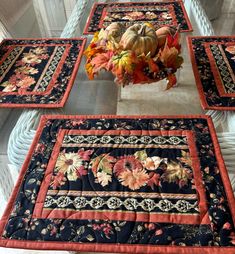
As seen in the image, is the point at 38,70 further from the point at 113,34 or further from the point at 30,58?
the point at 113,34

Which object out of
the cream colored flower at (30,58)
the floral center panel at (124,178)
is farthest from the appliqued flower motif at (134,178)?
the cream colored flower at (30,58)

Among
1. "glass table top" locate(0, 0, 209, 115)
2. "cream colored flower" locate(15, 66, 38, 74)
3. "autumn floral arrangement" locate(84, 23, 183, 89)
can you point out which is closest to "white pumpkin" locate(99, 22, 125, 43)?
"autumn floral arrangement" locate(84, 23, 183, 89)

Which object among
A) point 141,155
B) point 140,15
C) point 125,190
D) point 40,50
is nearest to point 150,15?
point 140,15

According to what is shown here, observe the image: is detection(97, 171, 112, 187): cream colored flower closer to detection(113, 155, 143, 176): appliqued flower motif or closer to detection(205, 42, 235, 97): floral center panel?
detection(113, 155, 143, 176): appliqued flower motif

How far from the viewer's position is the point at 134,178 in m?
0.62

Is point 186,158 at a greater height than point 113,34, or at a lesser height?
lesser

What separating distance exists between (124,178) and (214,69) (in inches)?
20.1

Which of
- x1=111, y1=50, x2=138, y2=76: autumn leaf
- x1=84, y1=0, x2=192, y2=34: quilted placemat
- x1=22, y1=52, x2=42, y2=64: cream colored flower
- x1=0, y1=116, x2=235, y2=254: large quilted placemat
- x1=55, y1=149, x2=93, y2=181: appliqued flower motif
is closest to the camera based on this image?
x1=0, y1=116, x2=235, y2=254: large quilted placemat

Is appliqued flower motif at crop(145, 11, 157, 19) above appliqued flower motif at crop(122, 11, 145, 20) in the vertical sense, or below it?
below

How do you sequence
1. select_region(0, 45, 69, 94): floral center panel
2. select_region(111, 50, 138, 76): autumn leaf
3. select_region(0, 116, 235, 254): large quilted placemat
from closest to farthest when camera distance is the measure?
select_region(0, 116, 235, 254): large quilted placemat, select_region(111, 50, 138, 76): autumn leaf, select_region(0, 45, 69, 94): floral center panel

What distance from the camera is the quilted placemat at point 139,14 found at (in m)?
1.18

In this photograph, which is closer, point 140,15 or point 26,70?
point 26,70

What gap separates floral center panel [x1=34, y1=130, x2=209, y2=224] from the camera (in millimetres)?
567

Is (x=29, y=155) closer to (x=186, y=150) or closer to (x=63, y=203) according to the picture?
(x=63, y=203)
